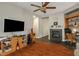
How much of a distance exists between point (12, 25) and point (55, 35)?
1222 mm

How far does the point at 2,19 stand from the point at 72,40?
6.22ft

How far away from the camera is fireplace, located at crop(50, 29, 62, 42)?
129 inches

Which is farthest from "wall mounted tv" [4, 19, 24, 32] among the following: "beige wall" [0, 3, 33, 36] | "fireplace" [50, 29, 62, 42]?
"fireplace" [50, 29, 62, 42]

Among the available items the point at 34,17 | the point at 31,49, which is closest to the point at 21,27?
the point at 34,17

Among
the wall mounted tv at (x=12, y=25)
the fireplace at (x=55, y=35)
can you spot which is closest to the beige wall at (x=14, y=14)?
the wall mounted tv at (x=12, y=25)

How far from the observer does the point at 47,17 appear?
10.4 ft

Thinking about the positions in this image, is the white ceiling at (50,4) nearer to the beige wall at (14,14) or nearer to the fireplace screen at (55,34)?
the beige wall at (14,14)

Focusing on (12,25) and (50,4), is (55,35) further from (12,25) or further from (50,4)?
(12,25)

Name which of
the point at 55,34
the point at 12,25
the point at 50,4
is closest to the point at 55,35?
the point at 55,34

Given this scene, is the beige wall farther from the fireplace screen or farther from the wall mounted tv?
the fireplace screen

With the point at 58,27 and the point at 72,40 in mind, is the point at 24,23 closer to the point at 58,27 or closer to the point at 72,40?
the point at 58,27

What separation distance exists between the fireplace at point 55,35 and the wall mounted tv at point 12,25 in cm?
85

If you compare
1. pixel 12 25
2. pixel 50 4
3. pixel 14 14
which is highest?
pixel 50 4

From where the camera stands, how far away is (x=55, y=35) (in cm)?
342
